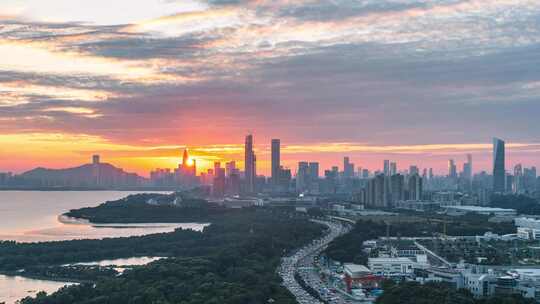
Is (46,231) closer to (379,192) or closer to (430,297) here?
(379,192)

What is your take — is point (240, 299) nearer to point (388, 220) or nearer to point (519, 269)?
point (519, 269)

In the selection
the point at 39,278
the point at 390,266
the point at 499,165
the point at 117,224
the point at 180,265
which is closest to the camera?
the point at 180,265

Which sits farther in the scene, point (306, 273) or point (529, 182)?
point (529, 182)

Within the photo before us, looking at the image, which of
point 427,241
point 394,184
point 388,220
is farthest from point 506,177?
point 427,241

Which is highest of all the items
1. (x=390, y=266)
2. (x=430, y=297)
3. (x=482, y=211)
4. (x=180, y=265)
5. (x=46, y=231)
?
(x=430, y=297)

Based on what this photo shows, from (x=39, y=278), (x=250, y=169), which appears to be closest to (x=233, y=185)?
(x=250, y=169)

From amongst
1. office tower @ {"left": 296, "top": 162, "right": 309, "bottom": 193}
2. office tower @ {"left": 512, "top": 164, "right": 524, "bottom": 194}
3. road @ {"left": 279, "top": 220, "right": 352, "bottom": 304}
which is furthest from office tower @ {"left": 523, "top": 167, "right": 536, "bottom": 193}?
road @ {"left": 279, "top": 220, "right": 352, "bottom": 304}

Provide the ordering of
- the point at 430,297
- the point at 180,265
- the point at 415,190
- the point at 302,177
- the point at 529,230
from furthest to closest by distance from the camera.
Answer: the point at 302,177
the point at 415,190
the point at 529,230
the point at 180,265
the point at 430,297
